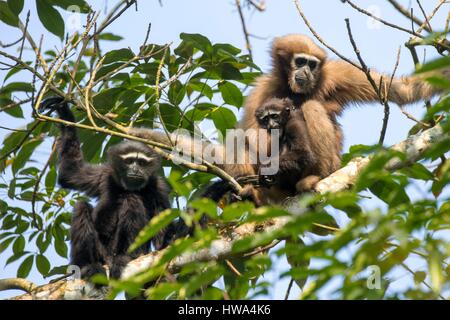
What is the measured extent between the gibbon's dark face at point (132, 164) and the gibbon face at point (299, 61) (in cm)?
224

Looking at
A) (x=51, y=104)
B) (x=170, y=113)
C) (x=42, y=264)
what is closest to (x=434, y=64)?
(x=170, y=113)

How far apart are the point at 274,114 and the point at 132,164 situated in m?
2.00

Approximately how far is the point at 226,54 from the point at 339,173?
1.91m

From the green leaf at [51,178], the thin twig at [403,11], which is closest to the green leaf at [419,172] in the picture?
the thin twig at [403,11]

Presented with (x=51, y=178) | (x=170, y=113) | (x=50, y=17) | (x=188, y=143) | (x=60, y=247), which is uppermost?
(x=50, y=17)

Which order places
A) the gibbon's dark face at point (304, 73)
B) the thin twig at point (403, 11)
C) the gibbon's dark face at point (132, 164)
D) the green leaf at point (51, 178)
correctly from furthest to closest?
the green leaf at point (51, 178) → the gibbon's dark face at point (304, 73) → the gibbon's dark face at point (132, 164) → the thin twig at point (403, 11)

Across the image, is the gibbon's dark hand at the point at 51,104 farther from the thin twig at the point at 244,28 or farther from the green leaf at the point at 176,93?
the thin twig at the point at 244,28

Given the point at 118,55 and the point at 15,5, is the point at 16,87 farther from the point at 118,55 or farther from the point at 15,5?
the point at 118,55

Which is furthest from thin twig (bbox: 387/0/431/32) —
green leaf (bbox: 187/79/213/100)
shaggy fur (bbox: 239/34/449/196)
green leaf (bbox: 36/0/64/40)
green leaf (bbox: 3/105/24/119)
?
green leaf (bbox: 3/105/24/119)

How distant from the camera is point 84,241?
24.0 feet

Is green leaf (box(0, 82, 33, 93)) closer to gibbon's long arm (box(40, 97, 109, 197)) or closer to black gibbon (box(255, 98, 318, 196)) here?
gibbon's long arm (box(40, 97, 109, 197))

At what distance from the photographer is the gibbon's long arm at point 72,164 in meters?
7.87

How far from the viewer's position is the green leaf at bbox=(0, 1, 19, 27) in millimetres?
7238

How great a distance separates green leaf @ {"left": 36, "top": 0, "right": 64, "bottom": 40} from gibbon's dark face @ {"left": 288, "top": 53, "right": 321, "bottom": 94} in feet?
11.1
